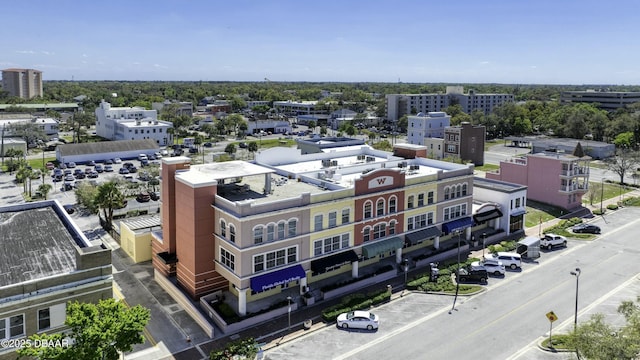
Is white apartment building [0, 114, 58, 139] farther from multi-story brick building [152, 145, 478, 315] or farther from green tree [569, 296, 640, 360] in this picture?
green tree [569, 296, 640, 360]

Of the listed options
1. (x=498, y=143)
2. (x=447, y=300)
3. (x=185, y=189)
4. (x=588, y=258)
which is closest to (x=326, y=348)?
(x=447, y=300)

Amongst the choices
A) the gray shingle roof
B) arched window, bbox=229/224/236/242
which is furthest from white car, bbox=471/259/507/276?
the gray shingle roof

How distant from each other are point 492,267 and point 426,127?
78.4 metres

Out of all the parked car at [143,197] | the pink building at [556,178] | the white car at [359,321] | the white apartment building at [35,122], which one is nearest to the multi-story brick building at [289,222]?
the white car at [359,321]

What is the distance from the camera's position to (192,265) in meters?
42.3

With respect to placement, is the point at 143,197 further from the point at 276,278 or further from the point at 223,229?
the point at 276,278

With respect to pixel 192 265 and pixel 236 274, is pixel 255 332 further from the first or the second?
pixel 192 265

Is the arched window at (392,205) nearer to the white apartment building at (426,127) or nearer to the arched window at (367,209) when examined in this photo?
the arched window at (367,209)

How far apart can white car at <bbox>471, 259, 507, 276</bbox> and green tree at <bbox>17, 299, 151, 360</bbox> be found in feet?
112

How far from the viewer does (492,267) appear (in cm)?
4919

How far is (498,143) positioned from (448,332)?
12402cm

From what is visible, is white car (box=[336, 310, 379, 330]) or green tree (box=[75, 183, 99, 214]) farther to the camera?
green tree (box=[75, 183, 99, 214])

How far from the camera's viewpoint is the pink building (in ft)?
241

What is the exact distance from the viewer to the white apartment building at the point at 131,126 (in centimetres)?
13112
